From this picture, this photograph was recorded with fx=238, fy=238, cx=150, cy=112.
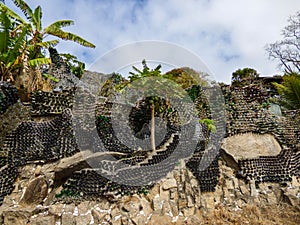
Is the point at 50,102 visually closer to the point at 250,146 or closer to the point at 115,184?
the point at 115,184

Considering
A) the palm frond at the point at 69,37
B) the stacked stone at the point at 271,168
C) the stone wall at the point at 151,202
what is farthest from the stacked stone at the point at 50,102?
the stacked stone at the point at 271,168

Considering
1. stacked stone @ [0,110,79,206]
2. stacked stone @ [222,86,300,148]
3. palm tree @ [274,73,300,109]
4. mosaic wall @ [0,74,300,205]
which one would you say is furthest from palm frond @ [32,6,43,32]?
palm tree @ [274,73,300,109]

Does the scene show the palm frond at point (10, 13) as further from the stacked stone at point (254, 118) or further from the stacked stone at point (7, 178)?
the stacked stone at point (254, 118)

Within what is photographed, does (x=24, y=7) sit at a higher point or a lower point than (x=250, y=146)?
higher

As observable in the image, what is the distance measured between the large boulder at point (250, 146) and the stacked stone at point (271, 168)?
29 centimetres

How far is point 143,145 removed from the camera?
8.84 meters

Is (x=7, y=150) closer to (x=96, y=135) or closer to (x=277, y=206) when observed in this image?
(x=96, y=135)

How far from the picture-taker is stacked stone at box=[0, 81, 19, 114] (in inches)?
327

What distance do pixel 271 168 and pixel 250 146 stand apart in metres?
1.00

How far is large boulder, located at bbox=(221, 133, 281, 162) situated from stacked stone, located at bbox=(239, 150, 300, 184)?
286mm

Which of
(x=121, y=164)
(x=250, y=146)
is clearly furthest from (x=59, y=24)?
(x=250, y=146)

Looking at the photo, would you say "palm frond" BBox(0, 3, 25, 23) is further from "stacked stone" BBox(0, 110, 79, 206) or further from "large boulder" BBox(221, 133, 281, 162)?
"large boulder" BBox(221, 133, 281, 162)

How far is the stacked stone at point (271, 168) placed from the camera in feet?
26.1

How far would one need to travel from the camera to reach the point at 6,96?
8.41 meters
